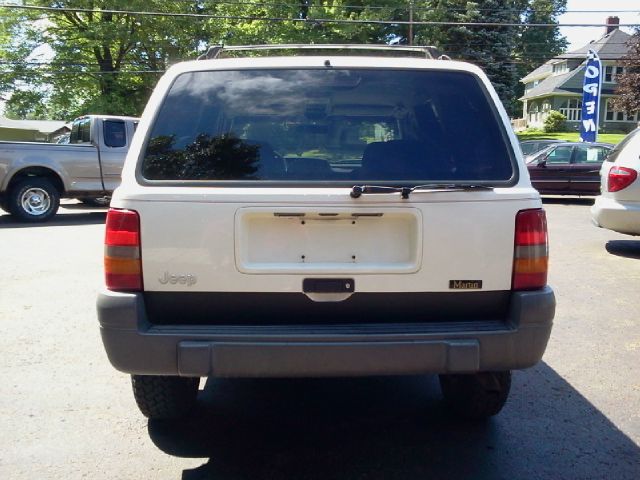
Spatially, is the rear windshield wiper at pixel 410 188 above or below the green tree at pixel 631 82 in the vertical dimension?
below

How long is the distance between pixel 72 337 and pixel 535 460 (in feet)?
12.5

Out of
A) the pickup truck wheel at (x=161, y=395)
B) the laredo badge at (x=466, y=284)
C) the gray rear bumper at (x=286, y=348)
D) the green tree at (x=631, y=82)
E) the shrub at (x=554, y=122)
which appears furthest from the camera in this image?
the shrub at (x=554, y=122)

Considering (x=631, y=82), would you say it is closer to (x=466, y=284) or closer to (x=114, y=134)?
(x=114, y=134)

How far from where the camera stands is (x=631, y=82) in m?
40.0

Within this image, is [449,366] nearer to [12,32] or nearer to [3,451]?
[3,451]

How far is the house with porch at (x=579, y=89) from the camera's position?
52.5 metres

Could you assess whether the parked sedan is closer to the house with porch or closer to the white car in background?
the white car in background

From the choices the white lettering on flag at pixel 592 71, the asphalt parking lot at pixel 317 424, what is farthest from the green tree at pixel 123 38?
the asphalt parking lot at pixel 317 424

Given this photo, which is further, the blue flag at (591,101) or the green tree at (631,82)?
the green tree at (631,82)

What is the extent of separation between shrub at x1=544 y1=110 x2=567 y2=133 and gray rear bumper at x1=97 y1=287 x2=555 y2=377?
173ft

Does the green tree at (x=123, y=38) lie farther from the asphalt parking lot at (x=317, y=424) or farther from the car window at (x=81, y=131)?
the asphalt parking lot at (x=317, y=424)

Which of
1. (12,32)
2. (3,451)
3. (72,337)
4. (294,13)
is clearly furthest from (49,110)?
(3,451)

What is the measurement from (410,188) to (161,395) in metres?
1.75

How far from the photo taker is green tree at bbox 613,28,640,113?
38.6 metres
